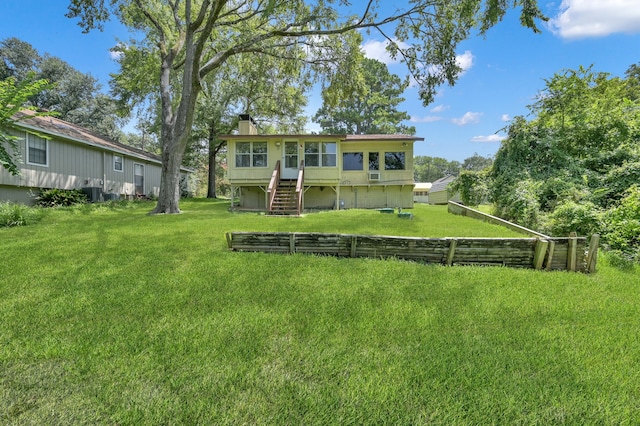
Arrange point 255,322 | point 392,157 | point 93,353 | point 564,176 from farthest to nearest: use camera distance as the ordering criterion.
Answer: point 392,157
point 564,176
point 255,322
point 93,353

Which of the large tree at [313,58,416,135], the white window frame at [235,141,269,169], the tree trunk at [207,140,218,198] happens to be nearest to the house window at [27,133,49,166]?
the white window frame at [235,141,269,169]

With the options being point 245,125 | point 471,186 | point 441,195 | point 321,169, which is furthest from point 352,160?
point 441,195

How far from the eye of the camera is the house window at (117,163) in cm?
1591

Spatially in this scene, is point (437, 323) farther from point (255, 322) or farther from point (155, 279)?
point (155, 279)

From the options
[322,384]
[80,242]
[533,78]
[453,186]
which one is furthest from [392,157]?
[322,384]

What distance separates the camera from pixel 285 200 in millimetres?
13047

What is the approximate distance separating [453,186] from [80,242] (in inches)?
503

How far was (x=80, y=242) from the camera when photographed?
562 cm

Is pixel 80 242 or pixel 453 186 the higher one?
pixel 453 186

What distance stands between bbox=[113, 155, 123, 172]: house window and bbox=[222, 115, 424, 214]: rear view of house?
621 cm

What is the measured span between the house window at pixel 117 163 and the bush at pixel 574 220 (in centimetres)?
1852

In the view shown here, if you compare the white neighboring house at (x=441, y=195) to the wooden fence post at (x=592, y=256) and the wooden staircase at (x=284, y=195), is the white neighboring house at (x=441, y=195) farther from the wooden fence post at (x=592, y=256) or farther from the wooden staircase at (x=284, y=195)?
the wooden fence post at (x=592, y=256)

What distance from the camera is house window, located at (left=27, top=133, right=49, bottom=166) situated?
11320 mm

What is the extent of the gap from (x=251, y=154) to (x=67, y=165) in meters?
7.64
